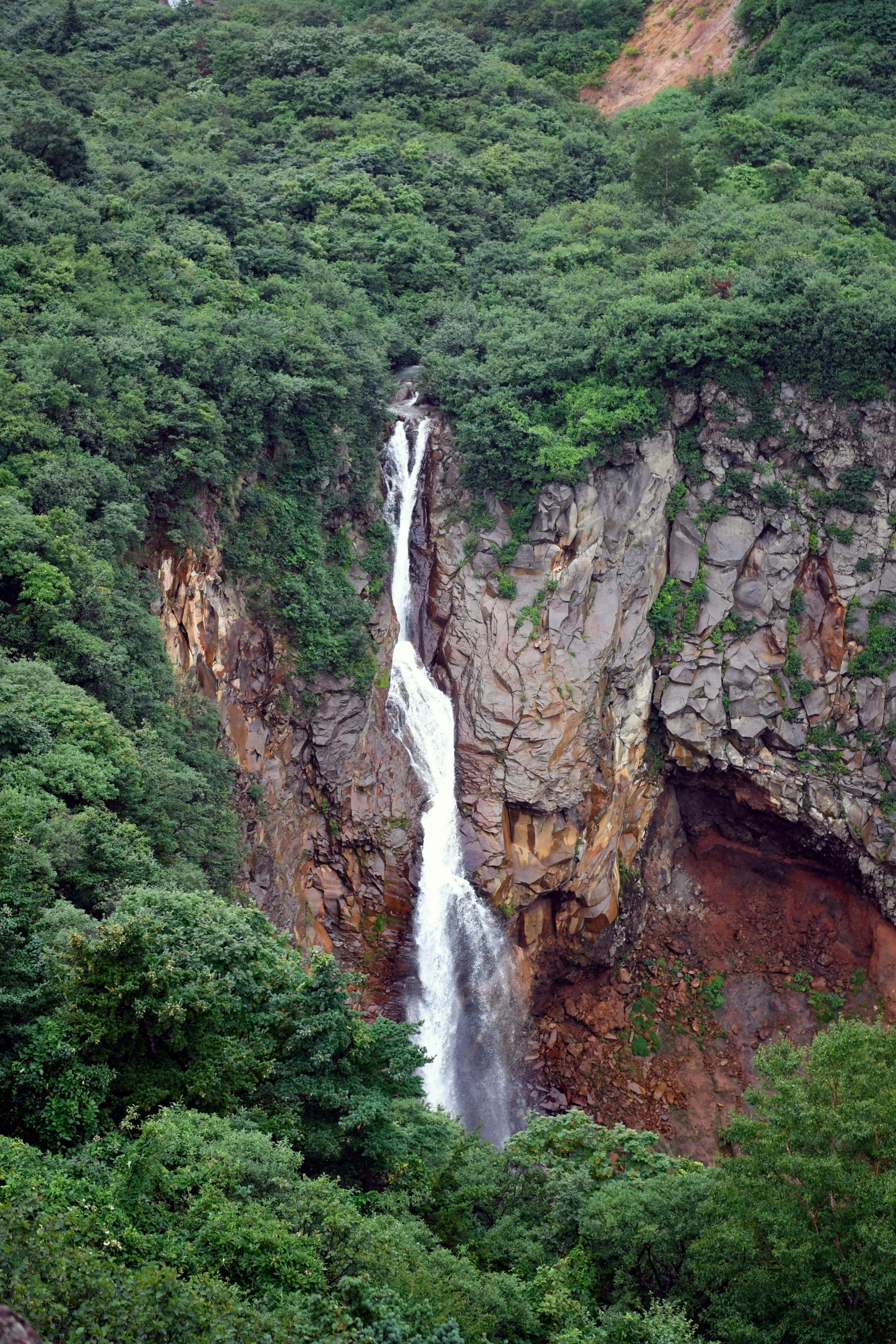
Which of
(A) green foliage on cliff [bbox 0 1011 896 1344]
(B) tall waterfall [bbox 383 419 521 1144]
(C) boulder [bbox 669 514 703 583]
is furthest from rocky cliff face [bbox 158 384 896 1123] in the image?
(A) green foliage on cliff [bbox 0 1011 896 1344]

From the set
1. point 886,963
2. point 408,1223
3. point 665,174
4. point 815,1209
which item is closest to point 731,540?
point 886,963

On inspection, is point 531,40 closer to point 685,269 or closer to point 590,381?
point 685,269

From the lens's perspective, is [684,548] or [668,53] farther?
[668,53]

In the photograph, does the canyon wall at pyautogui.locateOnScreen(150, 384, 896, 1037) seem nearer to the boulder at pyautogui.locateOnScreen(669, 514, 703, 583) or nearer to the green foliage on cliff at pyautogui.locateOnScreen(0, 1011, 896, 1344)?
the boulder at pyautogui.locateOnScreen(669, 514, 703, 583)

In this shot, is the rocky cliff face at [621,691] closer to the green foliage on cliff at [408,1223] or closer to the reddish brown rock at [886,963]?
the reddish brown rock at [886,963]

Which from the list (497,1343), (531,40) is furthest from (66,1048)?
(531,40)

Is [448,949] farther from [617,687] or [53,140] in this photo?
[53,140]
